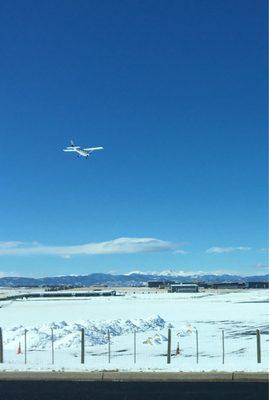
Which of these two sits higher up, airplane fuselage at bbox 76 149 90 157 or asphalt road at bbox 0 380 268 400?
airplane fuselage at bbox 76 149 90 157


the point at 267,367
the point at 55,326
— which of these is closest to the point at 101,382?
the point at 267,367

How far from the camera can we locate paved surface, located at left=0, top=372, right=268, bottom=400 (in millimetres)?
12734

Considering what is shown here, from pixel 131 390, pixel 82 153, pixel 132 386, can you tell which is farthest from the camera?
pixel 82 153

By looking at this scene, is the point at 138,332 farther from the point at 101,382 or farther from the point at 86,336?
the point at 101,382

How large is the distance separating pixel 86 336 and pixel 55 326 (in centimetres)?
386

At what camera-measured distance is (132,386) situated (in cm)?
1410

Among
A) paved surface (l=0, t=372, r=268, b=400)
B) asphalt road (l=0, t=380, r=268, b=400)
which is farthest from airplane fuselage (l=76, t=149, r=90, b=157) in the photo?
asphalt road (l=0, t=380, r=268, b=400)

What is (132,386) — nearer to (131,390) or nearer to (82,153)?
(131,390)

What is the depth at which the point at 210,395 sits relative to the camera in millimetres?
12727

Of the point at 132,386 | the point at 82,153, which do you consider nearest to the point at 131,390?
the point at 132,386

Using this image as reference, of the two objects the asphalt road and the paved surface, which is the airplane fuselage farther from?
the asphalt road

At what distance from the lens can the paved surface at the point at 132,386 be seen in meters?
12.7

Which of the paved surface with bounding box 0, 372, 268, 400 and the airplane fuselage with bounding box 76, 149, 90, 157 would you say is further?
the airplane fuselage with bounding box 76, 149, 90, 157

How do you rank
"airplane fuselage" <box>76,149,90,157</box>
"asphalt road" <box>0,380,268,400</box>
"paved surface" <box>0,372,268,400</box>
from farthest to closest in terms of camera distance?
"airplane fuselage" <box>76,149,90,157</box>
"paved surface" <box>0,372,268,400</box>
"asphalt road" <box>0,380,268,400</box>
